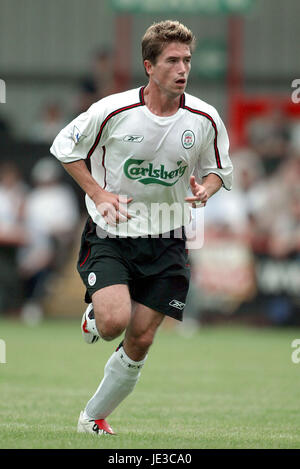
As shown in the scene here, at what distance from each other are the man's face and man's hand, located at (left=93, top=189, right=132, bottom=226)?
0.76 m

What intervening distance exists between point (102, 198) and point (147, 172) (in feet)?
1.17

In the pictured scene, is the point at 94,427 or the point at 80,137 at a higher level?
the point at 80,137

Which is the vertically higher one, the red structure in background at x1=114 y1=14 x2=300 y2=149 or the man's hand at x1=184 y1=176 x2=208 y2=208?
the man's hand at x1=184 y1=176 x2=208 y2=208

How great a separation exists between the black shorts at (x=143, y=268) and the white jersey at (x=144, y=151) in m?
0.09

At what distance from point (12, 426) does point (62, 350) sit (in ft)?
16.8

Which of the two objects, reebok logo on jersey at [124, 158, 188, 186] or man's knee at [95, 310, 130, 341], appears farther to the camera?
reebok logo on jersey at [124, 158, 188, 186]

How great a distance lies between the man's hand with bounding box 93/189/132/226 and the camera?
6.17 metres

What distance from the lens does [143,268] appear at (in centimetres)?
632

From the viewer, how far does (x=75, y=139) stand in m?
6.30

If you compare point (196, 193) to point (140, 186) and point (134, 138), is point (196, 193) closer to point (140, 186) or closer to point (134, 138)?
point (140, 186)

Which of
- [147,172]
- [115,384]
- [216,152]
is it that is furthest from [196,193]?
[115,384]

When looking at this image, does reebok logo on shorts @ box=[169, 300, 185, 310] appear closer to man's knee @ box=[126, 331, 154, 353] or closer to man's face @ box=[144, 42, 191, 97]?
man's knee @ box=[126, 331, 154, 353]

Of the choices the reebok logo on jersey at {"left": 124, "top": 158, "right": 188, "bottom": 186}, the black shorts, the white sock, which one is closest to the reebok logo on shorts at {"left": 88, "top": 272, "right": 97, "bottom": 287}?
the black shorts

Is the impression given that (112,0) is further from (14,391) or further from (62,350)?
(14,391)
